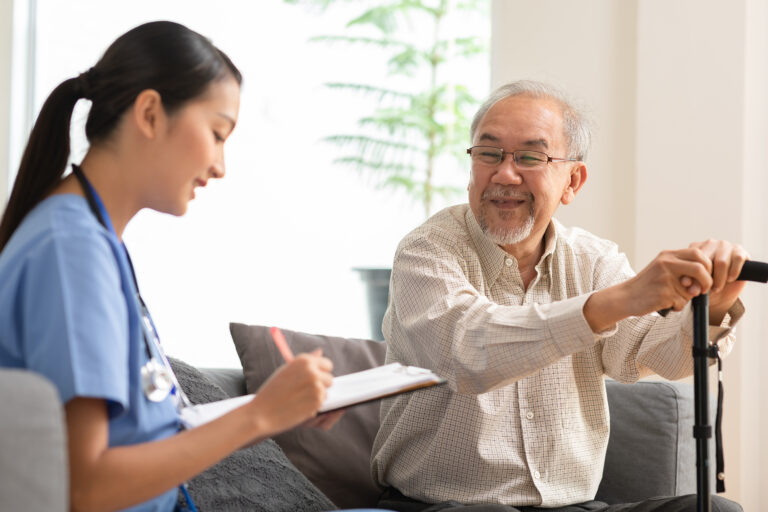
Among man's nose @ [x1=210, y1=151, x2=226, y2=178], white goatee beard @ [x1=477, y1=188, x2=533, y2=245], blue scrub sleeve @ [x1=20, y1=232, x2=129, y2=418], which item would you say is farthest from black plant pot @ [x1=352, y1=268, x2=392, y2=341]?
blue scrub sleeve @ [x1=20, y1=232, x2=129, y2=418]

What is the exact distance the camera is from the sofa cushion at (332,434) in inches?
81.7

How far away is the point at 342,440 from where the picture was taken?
2.15m

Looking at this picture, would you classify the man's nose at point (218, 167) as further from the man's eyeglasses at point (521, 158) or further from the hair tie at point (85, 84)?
the man's eyeglasses at point (521, 158)

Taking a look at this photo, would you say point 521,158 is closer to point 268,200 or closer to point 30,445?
point 30,445

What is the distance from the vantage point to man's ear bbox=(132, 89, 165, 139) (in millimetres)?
1204

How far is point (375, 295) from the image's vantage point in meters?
3.58

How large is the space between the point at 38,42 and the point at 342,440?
272 cm

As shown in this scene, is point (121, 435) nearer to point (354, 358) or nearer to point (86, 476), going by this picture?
point (86, 476)

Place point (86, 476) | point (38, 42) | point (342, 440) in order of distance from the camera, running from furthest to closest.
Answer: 1. point (38, 42)
2. point (342, 440)
3. point (86, 476)

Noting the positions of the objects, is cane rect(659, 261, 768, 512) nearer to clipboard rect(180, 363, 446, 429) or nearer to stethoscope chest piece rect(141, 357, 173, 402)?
clipboard rect(180, 363, 446, 429)

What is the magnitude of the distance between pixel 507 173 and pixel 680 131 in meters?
1.05

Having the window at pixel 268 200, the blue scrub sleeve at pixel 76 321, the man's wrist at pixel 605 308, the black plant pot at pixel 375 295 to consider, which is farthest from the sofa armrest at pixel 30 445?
the window at pixel 268 200

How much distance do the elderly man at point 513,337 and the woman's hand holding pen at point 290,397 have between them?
1.89ft

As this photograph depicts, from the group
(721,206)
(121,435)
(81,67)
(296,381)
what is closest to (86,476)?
(121,435)
